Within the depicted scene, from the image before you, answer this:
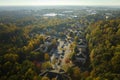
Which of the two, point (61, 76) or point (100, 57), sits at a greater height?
point (100, 57)

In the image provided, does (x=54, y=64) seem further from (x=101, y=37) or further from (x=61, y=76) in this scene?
(x=101, y=37)

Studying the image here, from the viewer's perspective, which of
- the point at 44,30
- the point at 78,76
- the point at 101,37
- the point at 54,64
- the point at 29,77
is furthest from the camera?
the point at 44,30

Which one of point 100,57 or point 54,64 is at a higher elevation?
point 100,57

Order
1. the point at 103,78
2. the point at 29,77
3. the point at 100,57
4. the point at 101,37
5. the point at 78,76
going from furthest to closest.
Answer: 1. the point at 101,37
2. the point at 100,57
3. the point at 78,76
4. the point at 29,77
5. the point at 103,78

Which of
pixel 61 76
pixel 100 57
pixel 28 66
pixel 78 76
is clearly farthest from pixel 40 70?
pixel 100 57

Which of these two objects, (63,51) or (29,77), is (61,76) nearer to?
(29,77)

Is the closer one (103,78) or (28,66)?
(103,78)

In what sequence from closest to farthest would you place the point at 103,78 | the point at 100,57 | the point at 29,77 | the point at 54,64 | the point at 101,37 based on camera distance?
the point at 103,78, the point at 29,77, the point at 100,57, the point at 54,64, the point at 101,37

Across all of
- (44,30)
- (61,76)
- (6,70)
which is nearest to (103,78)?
(61,76)

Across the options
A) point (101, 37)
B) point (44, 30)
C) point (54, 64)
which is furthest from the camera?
point (44, 30)
